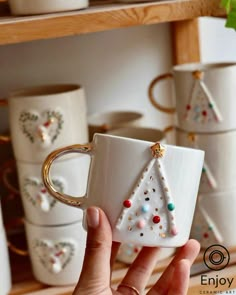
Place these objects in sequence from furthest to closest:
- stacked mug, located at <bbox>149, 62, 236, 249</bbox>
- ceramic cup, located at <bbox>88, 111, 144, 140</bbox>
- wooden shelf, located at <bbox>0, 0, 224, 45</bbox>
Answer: ceramic cup, located at <bbox>88, 111, 144, 140</bbox>
stacked mug, located at <bbox>149, 62, 236, 249</bbox>
wooden shelf, located at <bbox>0, 0, 224, 45</bbox>

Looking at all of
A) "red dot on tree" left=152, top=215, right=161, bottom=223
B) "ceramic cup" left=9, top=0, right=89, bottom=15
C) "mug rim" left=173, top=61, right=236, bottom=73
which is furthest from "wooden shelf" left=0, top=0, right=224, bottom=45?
"red dot on tree" left=152, top=215, right=161, bottom=223

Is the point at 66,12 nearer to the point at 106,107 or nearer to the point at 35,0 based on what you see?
the point at 35,0

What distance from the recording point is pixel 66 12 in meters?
0.64

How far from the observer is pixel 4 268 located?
0.71 metres

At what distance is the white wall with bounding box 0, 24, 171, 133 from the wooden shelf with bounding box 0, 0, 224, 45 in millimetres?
202

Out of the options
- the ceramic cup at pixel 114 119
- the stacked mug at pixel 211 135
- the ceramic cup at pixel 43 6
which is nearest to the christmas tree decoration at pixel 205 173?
the stacked mug at pixel 211 135

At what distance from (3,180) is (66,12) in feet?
0.94

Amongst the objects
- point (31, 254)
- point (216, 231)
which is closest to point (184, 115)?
point (216, 231)

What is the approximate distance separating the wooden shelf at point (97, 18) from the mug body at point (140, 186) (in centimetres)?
16

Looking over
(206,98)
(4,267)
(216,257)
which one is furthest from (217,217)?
(4,267)

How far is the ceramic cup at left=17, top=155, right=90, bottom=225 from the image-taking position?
2.31 feet

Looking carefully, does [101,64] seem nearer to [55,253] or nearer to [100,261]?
[55,253]

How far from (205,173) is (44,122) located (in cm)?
21

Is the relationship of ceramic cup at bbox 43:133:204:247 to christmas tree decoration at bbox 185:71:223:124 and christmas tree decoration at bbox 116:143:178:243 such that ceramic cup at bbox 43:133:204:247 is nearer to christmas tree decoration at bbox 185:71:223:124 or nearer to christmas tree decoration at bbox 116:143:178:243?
christmas tree decoration at bbox 116:143:178:243
